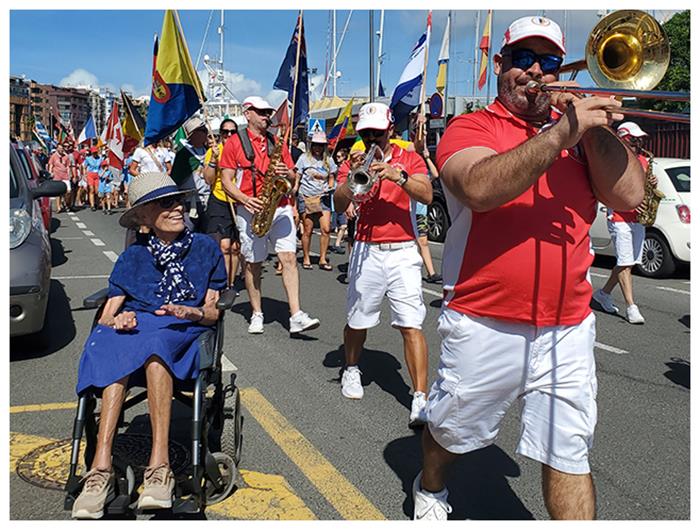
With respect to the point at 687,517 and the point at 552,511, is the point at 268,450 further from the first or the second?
the point at 687,517

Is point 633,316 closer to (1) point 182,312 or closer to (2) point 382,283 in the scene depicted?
(2) point 382,283

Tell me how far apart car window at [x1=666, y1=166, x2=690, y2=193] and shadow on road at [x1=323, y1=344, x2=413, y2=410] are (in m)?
6.86

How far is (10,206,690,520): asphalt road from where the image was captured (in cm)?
365

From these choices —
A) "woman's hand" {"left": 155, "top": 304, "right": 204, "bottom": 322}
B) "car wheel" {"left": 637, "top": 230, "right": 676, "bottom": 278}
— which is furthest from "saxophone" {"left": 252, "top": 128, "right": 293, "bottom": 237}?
"car wheel" {"left": 637, "top": 230, "right": 676, "bottom": 278}

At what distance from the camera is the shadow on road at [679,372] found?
18.9 ft

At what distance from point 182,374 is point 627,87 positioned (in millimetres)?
2259

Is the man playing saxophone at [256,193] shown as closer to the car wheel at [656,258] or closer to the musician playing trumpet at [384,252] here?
the musician playing trumpet at [384,252]

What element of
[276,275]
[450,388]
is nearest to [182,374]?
[450,388]

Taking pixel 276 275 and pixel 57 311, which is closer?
pixel 57 311

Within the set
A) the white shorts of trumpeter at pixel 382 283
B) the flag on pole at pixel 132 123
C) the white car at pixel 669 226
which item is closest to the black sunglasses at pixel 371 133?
the white shorts of trumpeter at pixel 382 283

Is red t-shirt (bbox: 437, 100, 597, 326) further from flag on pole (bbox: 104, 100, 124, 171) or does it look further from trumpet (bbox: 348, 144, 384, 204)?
flag on pole (bbox: 104, 100, 124, 171)

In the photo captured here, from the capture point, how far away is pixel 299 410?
5.03 metres

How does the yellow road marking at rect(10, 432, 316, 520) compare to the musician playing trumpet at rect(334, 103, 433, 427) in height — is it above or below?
below

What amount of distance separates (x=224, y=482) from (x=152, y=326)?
0.81 metres
